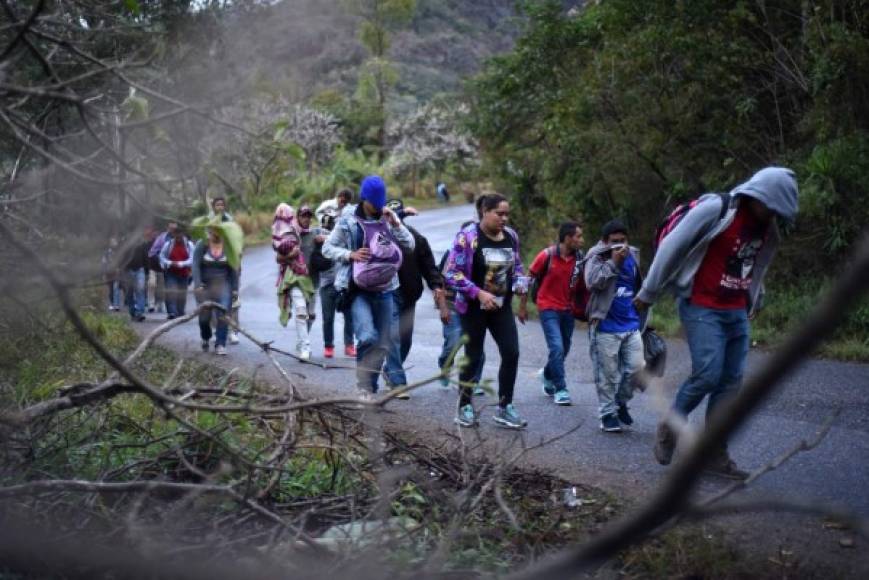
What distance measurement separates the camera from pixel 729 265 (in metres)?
5.94

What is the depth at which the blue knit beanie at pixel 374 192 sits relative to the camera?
8031 mm

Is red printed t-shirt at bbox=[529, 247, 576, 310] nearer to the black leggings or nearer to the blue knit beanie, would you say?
the black leggings

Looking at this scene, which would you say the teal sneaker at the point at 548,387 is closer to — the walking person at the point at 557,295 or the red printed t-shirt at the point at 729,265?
the walking person at the point at 557,295

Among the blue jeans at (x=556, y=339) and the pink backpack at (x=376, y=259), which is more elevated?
the pink backpack at (x=376, y=259)

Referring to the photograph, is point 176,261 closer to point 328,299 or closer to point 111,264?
point 328,299

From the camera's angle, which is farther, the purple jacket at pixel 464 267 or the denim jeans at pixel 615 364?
the denim jeans at pixel 615 364

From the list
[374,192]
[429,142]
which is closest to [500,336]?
[374,192]

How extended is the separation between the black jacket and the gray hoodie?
3263 millimetres

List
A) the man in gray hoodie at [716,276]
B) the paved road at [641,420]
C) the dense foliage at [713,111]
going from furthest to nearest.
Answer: the dense foliage at [713,111] → the paved road at [641,420] → the man in gray hoodie at [716,276]

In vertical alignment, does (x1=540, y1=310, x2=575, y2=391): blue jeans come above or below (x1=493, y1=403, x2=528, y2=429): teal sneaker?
above

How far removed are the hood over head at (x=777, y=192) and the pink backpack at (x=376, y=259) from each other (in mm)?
3287

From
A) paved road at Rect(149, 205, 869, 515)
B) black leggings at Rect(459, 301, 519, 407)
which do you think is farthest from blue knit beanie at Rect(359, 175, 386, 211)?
paved road at Rect(149, 205, 869, 515)

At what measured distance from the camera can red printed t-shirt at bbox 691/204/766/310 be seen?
592 centimetres

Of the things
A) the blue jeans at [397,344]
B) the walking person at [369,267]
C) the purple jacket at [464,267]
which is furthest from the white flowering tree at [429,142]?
the purple jacket at [464,267]
